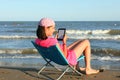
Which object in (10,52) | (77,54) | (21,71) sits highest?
(77,54)

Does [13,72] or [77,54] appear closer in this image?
[77,54]

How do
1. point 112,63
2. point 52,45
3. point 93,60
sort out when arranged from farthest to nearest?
point 93,60, point 112,63, point 52,45

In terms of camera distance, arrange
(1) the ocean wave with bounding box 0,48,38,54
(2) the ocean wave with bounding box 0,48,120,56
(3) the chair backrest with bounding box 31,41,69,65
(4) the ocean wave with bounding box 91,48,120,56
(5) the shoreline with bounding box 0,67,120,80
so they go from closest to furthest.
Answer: (3) the chair backrest with bounding box 31,41,69,65
(5) the shoreline with bounding box 0,67,120,80
(4) the ocean wave with bounding box 91,48,120,56
(2) the ocean wave with bounding box 0,48,120,56
(1) the ocean wave with bounding box 0,48,38,54

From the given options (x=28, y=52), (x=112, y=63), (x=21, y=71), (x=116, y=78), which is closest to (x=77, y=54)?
(x=116, y=78)

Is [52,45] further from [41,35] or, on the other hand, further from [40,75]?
[40,75]

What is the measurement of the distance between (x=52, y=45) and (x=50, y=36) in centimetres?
19

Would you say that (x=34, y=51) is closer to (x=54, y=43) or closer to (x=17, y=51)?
(x=17, y=51)

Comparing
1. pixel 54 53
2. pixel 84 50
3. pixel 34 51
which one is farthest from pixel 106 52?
pixel 54 53

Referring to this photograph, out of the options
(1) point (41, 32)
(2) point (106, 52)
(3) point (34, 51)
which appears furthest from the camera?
(3) point (34, 51)

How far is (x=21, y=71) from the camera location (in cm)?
775

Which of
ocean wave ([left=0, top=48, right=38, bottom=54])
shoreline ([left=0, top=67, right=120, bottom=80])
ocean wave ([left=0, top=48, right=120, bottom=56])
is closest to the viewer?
shoreline ([left=0, top=67, right=120, bottom=80])

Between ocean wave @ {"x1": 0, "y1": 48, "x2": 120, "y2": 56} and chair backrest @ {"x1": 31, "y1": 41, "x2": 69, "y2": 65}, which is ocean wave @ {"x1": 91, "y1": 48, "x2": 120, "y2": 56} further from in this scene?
chair backrest @ {"x1": 31, "y1": 41, "x2": 69, "y2": 65}

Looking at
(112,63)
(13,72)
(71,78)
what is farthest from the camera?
(112,63)

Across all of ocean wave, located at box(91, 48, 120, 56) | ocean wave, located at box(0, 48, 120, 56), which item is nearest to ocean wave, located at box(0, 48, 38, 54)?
ocean wave, located at box(0, 48, 120, 56)
